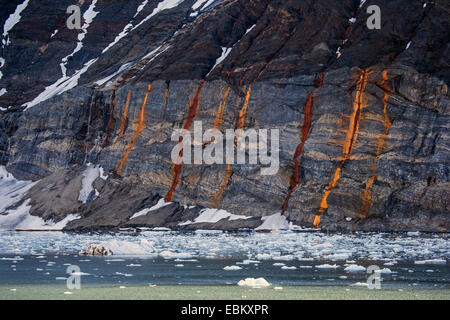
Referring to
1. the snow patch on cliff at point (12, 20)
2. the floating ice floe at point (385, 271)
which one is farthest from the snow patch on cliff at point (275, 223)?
the snow patch on cliff at point (12, 20)

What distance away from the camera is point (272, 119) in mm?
65688

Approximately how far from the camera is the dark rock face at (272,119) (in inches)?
2283

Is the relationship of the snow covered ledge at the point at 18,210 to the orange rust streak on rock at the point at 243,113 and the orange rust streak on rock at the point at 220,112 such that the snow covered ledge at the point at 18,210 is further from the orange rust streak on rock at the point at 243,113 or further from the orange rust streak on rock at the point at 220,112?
the orange rust streak on rock at the point at 243,113

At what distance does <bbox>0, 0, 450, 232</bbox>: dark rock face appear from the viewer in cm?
5800

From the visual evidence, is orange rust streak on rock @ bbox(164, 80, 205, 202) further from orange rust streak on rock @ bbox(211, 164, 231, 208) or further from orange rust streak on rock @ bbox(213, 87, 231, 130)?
orange rust streak on rock @ bbox(211, 164, 231, 208)

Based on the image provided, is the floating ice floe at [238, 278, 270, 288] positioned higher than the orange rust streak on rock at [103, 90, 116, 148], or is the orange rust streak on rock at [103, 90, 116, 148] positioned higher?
the orange rust streak on rock at [103, 90, 116, 148]

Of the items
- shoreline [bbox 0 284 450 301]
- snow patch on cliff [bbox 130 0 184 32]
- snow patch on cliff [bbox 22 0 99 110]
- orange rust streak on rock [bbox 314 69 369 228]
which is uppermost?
snow patch on cliff [bbox 130 0 184 32]

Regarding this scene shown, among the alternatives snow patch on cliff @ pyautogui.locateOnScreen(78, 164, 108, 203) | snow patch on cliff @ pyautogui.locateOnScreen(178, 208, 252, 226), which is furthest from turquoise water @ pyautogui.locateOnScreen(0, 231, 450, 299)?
snow patch on cliff @ pyautogui.locateOnScreen(78, 164, 108, 203)

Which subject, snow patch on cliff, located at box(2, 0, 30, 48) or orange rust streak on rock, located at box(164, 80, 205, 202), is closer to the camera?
orange rust streak on rock, located at box(164, 80, 205, 202)

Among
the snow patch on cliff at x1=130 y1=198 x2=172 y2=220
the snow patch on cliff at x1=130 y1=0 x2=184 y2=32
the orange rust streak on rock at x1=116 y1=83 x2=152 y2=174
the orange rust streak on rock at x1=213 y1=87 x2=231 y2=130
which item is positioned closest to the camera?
the snow patch on cliff at x1=130 y1=198 x2=172 y2=220

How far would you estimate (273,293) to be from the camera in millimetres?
17781
